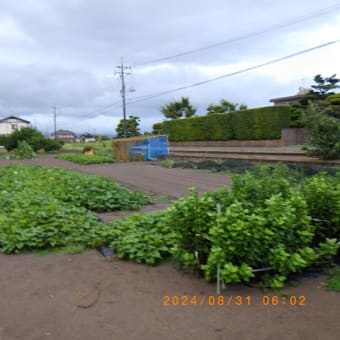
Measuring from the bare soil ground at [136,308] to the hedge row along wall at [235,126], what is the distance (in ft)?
57.8

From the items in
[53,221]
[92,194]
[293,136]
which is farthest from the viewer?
[293,136]

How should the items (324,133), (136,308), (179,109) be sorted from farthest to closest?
1. (179,109)
2. (324,133)
3. (136,308)

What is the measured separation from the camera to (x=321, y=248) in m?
3.26

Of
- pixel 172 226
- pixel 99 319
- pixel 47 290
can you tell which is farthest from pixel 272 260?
pixel 47 290

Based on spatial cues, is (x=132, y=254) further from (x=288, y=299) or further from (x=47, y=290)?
(x=288, y=299)

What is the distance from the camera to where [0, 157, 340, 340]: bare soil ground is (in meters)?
→ 2.44

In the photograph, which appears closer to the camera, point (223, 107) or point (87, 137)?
point (223, 107)

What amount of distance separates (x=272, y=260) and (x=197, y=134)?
78.8 feet

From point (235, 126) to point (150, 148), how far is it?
5879mm

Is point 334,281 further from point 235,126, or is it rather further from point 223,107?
point 223,107
